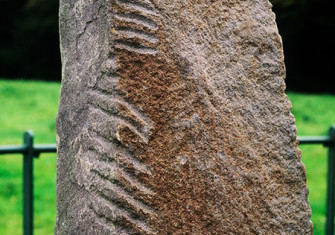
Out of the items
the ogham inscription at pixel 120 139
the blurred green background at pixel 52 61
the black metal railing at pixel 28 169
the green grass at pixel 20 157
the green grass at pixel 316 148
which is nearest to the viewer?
the ogham inscription at pixel 120 139

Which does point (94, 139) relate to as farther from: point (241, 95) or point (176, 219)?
point (241, 95)

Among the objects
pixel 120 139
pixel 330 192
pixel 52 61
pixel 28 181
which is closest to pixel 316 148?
pixel 330 192

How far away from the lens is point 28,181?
2744 mm

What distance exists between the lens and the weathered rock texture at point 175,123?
1.71 meters

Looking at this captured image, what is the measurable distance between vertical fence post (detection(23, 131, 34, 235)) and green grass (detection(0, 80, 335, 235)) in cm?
146

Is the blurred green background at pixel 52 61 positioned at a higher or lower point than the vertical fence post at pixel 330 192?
higher

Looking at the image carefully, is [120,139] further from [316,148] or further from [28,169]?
[316,148]

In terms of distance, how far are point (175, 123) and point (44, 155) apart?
4.34 metres

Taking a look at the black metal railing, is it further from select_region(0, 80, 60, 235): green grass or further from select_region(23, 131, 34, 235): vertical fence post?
select_region(0, 80, 60, 235): green grass

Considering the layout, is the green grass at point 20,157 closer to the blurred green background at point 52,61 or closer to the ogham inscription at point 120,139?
the blurred green background at point 52,61

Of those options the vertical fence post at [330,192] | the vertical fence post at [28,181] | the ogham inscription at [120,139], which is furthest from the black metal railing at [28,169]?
the vertical fence post at [330,192]

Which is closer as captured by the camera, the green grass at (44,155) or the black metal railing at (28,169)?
the black metal railing at (28,169)

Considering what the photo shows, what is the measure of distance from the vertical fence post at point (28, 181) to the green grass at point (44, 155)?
57.4 inches

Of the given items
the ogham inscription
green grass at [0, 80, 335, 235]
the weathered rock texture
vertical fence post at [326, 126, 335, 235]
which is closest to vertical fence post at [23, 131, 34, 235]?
the weathered rock texture
